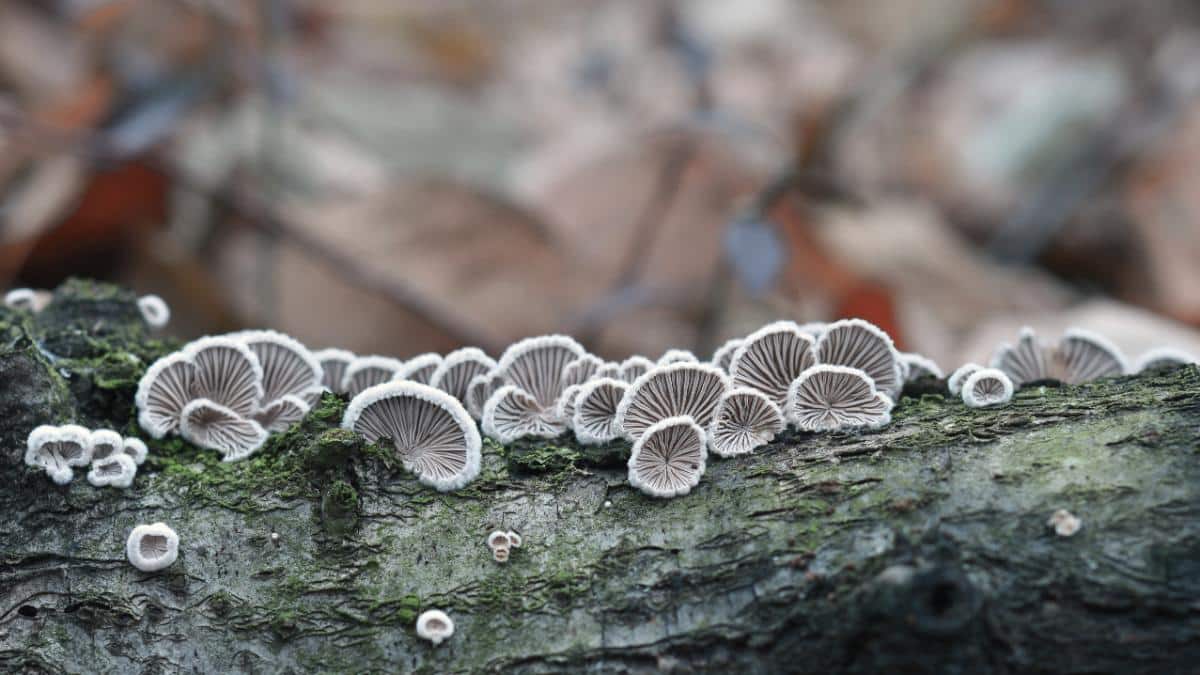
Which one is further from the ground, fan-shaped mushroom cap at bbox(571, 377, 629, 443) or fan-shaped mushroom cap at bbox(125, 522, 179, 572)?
fan-shaped mushroom cap at bbox(571, 377, 629, 443)

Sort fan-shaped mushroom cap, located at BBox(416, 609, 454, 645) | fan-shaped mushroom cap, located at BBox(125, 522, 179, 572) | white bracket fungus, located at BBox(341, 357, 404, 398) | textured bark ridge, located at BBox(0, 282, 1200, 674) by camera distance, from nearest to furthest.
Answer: textured bark ridge, located at BBox(0, 282, 1200, 674), fan-shaped mushroom cap, located at BBox(416, 609, 454, 645), fan-shaped mushroom cap, located at BBox(125, 522, 179, 572), white bracket fungus, located at BBox(341, 357, 404, 398)

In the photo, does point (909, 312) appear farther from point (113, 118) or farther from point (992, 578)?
point (113, 118)

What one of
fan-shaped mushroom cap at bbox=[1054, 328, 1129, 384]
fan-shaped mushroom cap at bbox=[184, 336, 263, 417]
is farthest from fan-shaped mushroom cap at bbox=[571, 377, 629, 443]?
fan-shaped mushroom cap at bbox=[1054, 328, 1129, 384]

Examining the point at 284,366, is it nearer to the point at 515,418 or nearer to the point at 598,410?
the point at 515,418

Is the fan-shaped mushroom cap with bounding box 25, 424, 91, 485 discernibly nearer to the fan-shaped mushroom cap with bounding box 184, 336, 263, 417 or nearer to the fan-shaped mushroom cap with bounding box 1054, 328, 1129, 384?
the fan-shaped mushroom cap with bounding box 184, 336, 263, 417

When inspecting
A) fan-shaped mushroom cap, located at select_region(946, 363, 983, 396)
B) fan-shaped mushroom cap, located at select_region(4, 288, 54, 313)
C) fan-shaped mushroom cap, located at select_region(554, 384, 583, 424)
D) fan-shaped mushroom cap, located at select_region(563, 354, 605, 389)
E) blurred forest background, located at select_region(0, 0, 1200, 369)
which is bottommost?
fan-shaped mushroom cap, located at select_region(554, 384, 583, 424)

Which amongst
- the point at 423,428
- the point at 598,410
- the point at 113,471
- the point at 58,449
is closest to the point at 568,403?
the point at 598,410

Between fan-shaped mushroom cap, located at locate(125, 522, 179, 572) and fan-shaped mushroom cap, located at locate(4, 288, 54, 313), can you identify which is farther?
fan-shaped mushroom cap, located at locate(4, 288, 54, 313)
